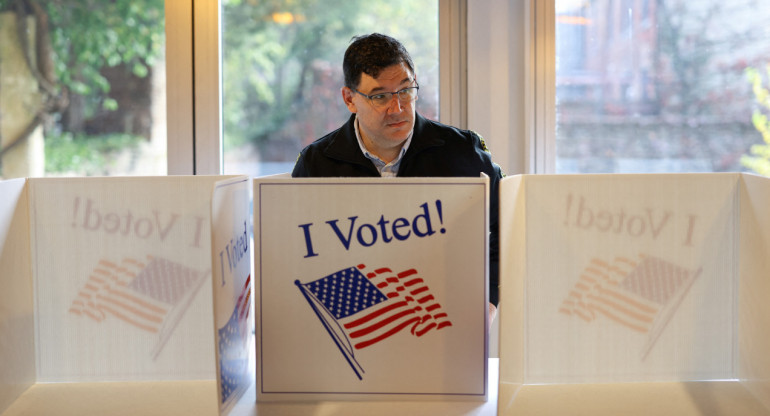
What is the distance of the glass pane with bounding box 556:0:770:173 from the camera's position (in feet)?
8.47

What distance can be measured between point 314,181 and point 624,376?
1.84ft

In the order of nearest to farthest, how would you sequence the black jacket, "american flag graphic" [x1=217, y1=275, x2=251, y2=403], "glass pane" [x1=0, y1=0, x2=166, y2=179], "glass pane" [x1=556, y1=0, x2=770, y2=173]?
"american flag graphic" [x1=217, y1=275, x2=251, y2=403] < the black jacket < "glass pane" [x1=556, y1=0, x2=770, y2=173] < "glass pane" [x1=0, y1=0, x2=166, y2=179]

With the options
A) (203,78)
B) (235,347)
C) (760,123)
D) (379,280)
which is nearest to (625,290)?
(379,280)

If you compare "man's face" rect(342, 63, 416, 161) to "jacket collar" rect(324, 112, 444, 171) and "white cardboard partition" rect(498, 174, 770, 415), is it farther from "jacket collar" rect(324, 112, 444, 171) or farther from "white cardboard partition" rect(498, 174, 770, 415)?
"white cardboard partition" rect(498, 174, 770, 415)

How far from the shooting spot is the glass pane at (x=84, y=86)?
2719mm

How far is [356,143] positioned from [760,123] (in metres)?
1.61

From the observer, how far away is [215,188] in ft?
3.35

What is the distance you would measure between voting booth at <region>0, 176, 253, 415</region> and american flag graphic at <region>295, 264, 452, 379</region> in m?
0.15

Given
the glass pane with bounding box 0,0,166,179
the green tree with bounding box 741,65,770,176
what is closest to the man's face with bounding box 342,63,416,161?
the glass pane with bounding box 0,0,166,179

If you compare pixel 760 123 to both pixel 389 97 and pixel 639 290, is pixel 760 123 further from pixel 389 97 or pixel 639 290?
pixel 639 290

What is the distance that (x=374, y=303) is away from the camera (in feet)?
3.64

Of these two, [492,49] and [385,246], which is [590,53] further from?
[385,246]

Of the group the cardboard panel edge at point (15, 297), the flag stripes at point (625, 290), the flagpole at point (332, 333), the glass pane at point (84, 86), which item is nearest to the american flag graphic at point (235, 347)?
the flagpole at point (332, 333)

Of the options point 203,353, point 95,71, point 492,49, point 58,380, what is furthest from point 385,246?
point 95,71
